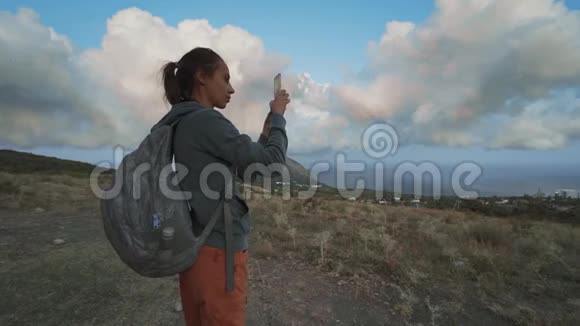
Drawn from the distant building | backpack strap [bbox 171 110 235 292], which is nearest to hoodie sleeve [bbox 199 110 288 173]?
backpack strap [bbox 171 110 235 292]

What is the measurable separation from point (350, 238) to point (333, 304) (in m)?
2.84

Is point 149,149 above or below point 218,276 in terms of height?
above

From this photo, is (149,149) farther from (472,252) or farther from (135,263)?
(472,252)

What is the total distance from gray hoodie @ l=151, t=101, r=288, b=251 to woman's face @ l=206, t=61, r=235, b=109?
0.10 metres

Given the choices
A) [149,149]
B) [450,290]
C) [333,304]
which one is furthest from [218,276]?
[450,290]

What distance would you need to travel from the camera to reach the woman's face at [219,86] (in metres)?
1.55

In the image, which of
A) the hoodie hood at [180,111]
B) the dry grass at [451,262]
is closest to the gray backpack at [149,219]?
the hoodie hood at [180,111]

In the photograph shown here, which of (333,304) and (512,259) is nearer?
(333,304)

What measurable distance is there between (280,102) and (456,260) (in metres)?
4.92

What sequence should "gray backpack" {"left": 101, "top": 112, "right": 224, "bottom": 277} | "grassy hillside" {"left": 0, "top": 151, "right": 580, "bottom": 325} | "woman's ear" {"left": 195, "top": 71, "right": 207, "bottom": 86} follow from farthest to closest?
"grassy hillside" {"left": 0, "top": 151, "right": 580, "bottom": 325}
"woman's ear" {"left": 195, "top": 71, "right": 207, "bottom": 86}
"gray backpack" {"left": 101, "top": 112, "right": 224, "bottom": 277}

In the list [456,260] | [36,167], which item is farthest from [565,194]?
[36,167]

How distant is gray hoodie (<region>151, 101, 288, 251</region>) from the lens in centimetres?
136

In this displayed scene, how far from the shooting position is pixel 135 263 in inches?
50.8

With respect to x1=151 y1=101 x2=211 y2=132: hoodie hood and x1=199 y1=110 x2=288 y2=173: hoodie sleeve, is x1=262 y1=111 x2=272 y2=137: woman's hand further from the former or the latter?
x1=151 y1=101 x2=211 y2=132: hoodie hood
